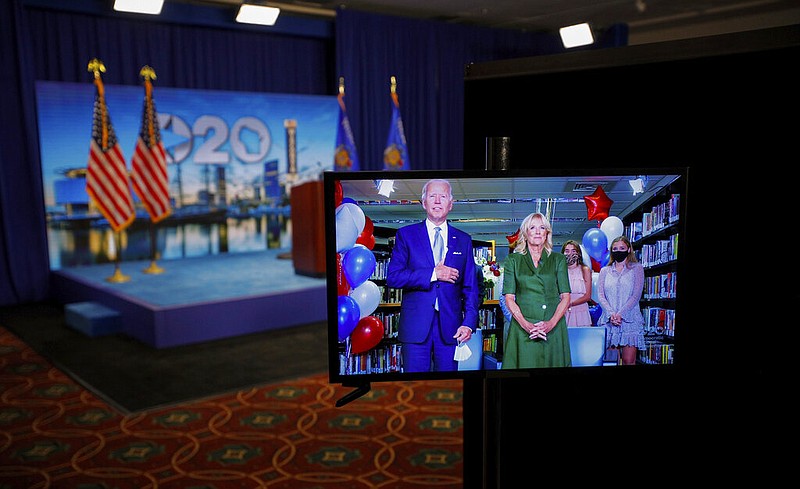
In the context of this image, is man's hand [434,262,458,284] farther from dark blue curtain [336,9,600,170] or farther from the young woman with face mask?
dark blue curtain [336,9,600,170]

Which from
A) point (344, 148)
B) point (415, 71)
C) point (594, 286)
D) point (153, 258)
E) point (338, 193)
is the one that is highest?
point (415, 71)

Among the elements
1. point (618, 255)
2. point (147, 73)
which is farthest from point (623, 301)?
point (147, 73)

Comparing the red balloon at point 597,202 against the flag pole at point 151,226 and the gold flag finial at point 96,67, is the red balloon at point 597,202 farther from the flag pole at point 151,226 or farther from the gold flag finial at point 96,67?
the gold flag finial at point 96,67

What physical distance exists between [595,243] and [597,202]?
93mm

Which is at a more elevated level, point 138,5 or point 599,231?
point 138,5

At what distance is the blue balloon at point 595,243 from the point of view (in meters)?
1.50

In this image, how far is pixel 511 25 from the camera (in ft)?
26.6

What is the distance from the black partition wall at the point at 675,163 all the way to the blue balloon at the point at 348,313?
42 centimetres

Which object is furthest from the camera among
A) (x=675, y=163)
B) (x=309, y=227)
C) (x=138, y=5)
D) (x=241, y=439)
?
(x=309, y=227)

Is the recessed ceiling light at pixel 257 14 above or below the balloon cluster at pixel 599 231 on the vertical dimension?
above

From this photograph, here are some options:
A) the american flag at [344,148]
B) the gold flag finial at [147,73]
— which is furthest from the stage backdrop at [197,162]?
the american flag at [344,148]

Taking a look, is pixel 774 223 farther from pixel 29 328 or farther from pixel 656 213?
pixel 29 328

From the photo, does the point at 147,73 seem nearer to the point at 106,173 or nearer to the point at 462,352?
the point at 106,173

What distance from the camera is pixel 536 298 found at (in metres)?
1.51
